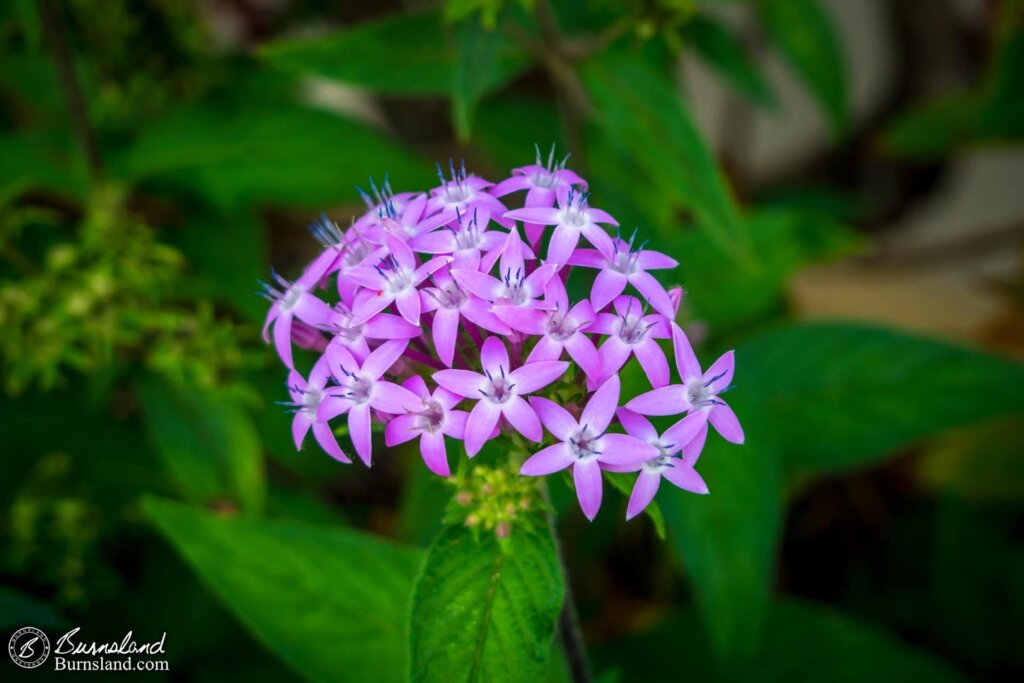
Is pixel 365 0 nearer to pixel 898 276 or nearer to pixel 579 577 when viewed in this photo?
pixel 579 577

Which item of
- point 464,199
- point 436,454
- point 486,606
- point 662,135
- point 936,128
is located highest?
point 936,128

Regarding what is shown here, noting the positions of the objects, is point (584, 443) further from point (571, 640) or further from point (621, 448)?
point (571, 640)

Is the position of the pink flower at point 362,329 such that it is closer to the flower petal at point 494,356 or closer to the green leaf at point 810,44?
the flower petal at point 494,356

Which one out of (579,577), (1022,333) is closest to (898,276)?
(1022,333)

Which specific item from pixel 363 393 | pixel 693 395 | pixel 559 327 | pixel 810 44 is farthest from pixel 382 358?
pixel 810 44

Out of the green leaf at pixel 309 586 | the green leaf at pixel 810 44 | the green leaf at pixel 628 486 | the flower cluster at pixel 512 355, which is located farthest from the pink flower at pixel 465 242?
the green leaf at pixel 810 44

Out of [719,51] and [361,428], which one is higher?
[719,51]
